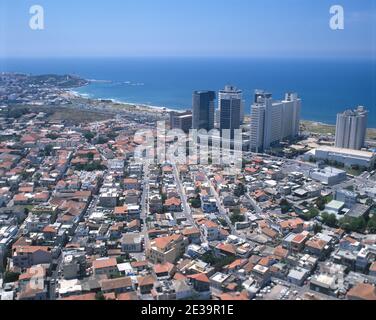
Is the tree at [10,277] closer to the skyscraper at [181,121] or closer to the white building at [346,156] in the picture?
the white building at [346,156]

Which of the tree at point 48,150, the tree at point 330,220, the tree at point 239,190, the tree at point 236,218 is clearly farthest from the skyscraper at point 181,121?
the tree at point 330,220

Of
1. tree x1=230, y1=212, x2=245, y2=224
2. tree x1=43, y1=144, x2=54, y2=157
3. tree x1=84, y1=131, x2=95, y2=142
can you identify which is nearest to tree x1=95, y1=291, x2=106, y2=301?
tree x1=230, y1=212, x2=245, y2=224

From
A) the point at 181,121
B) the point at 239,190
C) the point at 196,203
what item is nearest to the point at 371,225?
the point at 239,190

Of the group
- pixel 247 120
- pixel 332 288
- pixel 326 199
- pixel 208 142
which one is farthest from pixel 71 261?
pixel 247 120

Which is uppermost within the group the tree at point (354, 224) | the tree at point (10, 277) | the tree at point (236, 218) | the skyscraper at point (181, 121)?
the skyscraper at point (181, 121)

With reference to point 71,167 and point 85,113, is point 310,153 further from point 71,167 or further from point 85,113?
point 85,113

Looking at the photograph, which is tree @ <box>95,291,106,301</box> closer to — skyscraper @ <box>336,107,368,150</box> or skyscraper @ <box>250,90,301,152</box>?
skyscraper @ <box>250,90,301,152</box>
